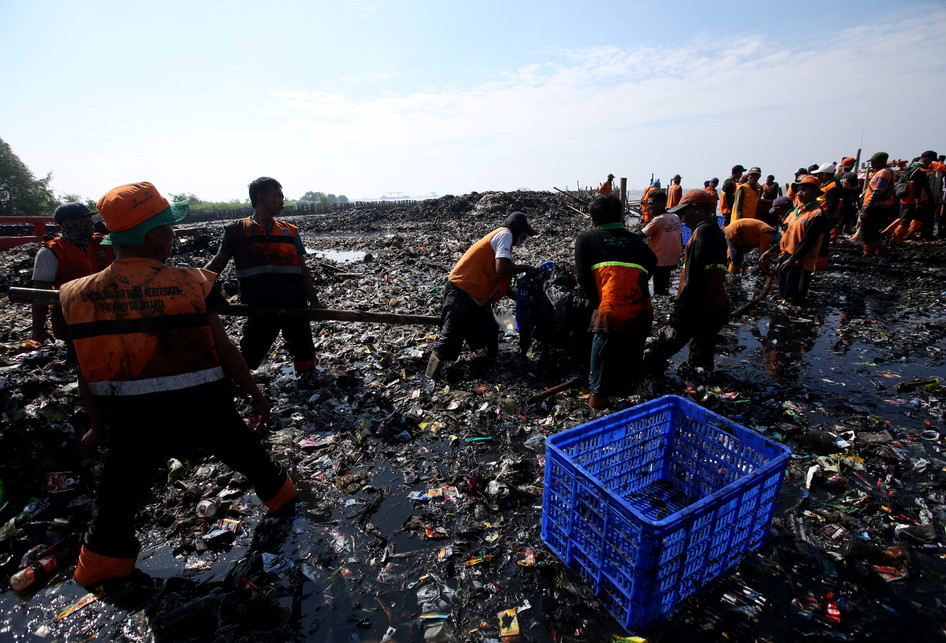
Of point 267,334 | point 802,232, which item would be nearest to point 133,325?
point 267,334

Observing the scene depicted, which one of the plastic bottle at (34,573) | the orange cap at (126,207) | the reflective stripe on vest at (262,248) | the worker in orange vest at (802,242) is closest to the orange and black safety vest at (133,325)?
the orange cap at (126,207)

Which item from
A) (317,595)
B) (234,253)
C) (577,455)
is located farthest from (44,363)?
(577,455)

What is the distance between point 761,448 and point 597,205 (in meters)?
2.13

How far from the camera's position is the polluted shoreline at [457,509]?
6.56 ft

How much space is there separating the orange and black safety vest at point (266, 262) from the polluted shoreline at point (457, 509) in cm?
100

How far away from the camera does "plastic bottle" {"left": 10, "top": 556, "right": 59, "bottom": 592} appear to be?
2.21 meters

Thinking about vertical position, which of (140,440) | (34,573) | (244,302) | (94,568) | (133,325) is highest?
(133,325)

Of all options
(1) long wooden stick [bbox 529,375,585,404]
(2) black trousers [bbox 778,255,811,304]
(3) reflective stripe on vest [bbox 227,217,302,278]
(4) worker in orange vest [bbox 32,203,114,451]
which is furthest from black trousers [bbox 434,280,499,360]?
(2) black trousers [bbox 778,255,811,304]

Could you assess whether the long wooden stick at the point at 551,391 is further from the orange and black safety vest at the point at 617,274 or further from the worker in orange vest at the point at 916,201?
the worker in orange vest at the point at 916,201

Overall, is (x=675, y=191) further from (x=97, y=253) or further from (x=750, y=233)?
(x=97, y=253)

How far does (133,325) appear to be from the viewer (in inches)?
77.4

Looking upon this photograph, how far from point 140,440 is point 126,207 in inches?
42.7

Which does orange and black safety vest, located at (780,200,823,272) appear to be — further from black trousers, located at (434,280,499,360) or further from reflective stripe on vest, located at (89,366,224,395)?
reflective stripe on vest, located at (89,366,224,395)

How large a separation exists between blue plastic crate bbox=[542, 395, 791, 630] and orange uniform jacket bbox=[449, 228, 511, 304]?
231cm
